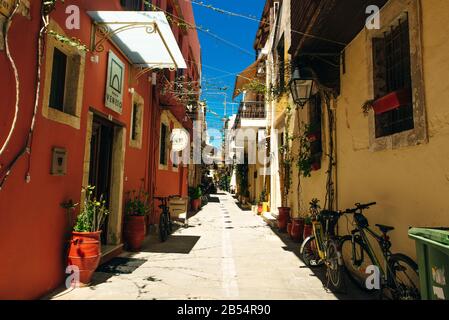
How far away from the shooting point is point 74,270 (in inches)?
179

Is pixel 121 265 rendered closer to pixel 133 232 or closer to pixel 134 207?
pixel 133 232

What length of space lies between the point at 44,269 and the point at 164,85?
282 inches

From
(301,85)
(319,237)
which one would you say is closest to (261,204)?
(301,85)

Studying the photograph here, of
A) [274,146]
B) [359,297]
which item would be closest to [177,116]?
[274,146]

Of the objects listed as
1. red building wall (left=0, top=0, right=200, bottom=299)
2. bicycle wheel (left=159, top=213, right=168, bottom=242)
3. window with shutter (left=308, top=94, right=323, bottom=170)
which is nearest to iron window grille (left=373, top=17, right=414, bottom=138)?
window with shutter (left=308, top=94, right=323, bottom=170)

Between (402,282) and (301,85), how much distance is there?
482 cm

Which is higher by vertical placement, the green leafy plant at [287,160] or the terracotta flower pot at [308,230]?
the green leafy plant at [287,160]

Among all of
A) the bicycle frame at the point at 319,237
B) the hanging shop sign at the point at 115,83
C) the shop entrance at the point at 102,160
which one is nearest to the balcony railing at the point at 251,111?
the hanging shop sign at the point at 115,83

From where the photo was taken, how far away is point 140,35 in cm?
588

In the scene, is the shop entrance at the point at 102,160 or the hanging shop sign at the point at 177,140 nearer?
the shop entrance at the point at 102,160

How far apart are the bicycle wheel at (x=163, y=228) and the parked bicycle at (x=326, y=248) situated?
152 inches

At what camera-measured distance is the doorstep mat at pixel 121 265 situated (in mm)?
5527

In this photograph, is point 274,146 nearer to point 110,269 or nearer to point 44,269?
point 110,269

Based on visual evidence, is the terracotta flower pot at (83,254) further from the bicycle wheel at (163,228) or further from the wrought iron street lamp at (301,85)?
the wrought iron street lamp at (301,85)
